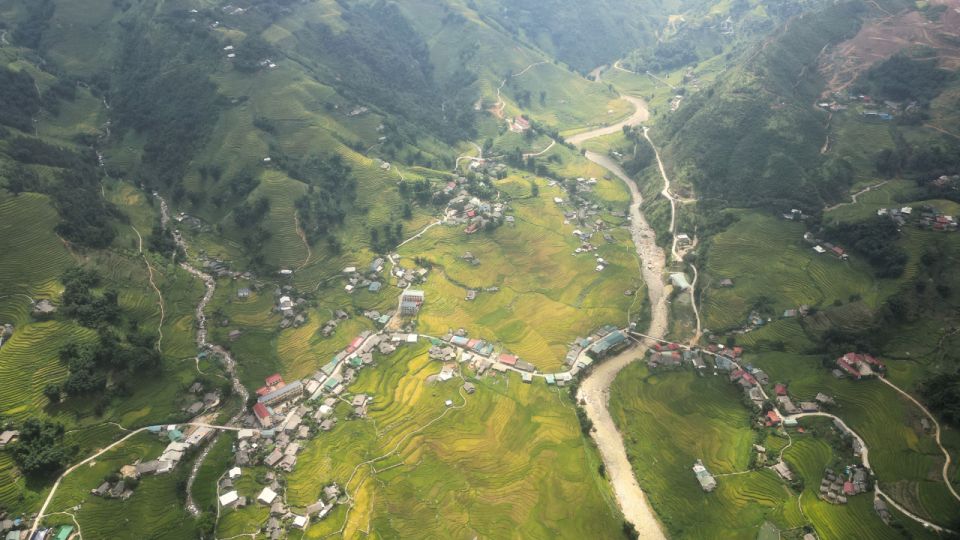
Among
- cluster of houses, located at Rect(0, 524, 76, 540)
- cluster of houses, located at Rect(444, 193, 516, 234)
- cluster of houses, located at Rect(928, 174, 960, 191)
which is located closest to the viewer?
cluster of houses, located at Rect(0, 524, 76, 540)

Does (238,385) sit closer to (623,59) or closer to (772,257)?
(772,257)

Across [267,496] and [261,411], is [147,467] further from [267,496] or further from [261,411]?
[267,496]

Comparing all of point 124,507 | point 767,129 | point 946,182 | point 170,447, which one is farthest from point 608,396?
point 767,129

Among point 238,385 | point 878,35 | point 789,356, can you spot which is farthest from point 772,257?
point 238,385

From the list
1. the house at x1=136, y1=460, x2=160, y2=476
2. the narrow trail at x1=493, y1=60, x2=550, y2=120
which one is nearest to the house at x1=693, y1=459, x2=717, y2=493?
the house at x1=136, y1=460, x2=160, y2=476

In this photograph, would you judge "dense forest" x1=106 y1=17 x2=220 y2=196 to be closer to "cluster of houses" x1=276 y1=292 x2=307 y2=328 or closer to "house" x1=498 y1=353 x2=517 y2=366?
"cluster of houses" x1=276 y1=292 x2=307 y2=328

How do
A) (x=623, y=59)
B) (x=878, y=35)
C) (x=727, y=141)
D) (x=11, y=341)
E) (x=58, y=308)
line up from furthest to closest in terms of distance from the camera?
(x=623, y=59)
(x=878, y=35)
(x=727, y=141)
(x=58, y=308)
(x=11, y=341)

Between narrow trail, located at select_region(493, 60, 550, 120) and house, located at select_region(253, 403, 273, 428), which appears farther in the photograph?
narrow trail, located at select_region(493, 60, 550, 120)
